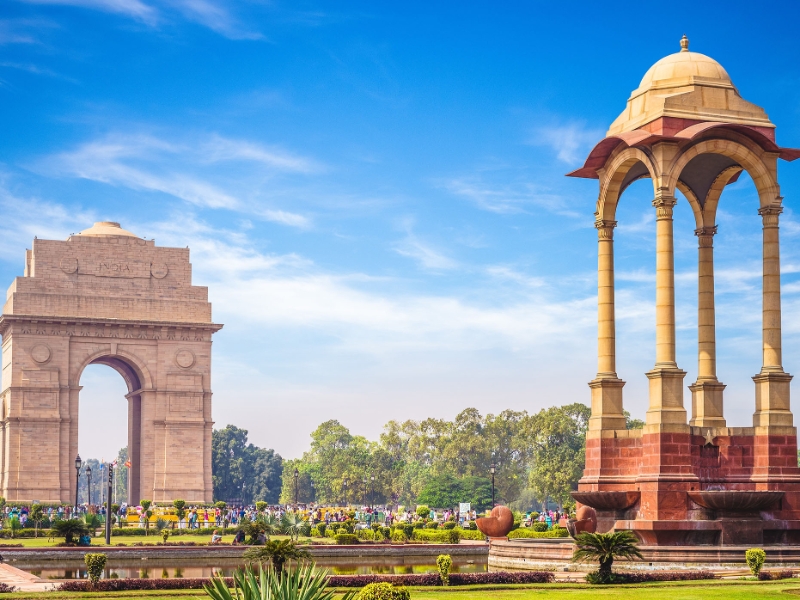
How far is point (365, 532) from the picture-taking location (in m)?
38.6

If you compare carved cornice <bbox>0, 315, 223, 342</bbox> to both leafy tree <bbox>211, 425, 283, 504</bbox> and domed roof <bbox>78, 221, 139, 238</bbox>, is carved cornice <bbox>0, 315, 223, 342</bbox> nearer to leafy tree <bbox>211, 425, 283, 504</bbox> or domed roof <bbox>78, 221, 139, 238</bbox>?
domed roof <bbox>78, 221, 139, 238</bbox>

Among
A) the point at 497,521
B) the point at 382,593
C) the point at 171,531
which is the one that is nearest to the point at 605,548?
the point at 382,593

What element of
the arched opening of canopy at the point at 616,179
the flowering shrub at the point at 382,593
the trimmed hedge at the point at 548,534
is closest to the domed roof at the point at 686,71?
the arched opening of canopy at the point at 616,179

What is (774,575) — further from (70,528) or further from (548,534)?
(70,528)

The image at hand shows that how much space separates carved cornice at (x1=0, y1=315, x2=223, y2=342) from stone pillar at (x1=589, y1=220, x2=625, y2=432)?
117 ft

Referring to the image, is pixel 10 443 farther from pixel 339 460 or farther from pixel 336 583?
pixel 339 460

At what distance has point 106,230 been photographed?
60688mm

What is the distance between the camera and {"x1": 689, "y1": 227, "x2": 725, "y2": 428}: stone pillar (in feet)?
89.8

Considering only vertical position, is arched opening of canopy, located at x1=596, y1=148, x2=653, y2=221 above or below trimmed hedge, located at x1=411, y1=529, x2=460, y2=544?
above

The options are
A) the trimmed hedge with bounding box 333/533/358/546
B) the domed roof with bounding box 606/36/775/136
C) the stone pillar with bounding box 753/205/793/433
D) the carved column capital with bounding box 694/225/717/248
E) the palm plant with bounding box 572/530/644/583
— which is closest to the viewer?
the palm plant with bounding box 572/530/644/583

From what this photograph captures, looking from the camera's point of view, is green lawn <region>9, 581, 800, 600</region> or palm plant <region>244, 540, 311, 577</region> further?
palm plant <region>244, 540, 311, 577</region>

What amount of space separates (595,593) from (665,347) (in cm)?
829

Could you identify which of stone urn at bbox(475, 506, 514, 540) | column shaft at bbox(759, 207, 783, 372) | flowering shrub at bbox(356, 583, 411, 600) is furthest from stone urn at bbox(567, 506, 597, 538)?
flowering shrub at bbox(356, 583, 411, 600)

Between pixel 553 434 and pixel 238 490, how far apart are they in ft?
174
